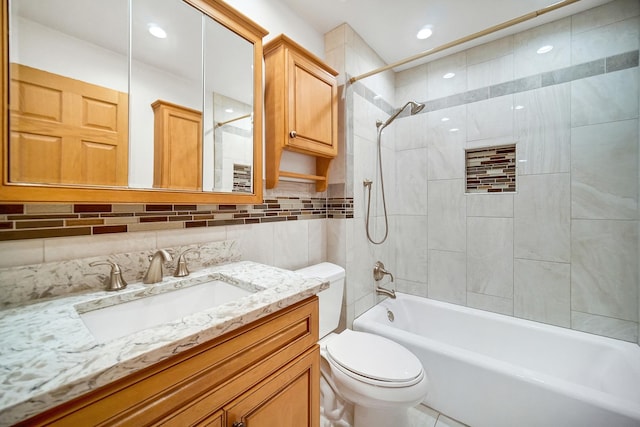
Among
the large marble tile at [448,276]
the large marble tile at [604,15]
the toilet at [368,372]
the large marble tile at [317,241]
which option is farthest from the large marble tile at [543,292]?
the large marble tile at [604,15]

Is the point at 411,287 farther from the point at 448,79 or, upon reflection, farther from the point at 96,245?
the point at 96,245

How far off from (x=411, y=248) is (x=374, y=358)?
1204 mm

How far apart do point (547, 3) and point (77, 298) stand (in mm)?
2733

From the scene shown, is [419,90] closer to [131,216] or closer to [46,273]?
[131,216]

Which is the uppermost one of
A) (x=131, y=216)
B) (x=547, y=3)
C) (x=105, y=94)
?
(x=547, y=3)

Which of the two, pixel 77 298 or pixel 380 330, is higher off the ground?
pixel 77 298

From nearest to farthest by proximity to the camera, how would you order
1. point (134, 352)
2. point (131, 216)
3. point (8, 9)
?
point (134, 352) → point (8, 9) → point (131, 216)

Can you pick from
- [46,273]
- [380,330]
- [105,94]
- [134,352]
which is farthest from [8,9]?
[380,330]

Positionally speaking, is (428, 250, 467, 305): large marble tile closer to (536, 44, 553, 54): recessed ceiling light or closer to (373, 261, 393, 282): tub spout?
(373, 261, 393, 282): tub spout

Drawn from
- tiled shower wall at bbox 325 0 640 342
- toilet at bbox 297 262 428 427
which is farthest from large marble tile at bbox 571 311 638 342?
toilet at bbox 297 262 428 427

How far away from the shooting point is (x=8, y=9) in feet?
2.28

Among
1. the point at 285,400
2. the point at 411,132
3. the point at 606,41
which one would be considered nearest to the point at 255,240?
the point at 285,400

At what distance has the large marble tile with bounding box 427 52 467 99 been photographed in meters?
2.03

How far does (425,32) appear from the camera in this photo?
1.83 meters
